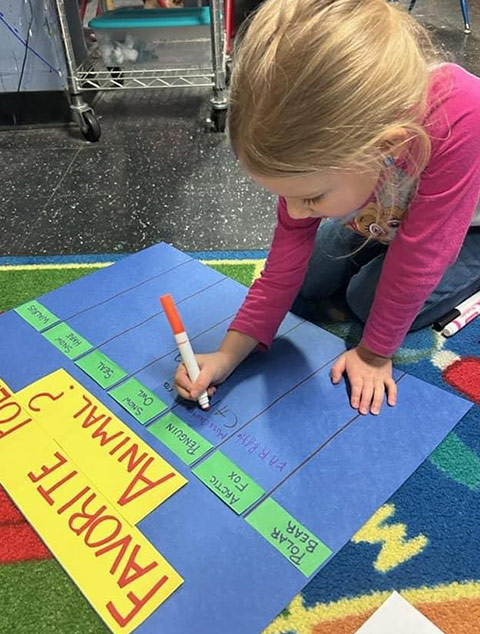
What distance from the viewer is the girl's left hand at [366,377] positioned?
27.2 inches

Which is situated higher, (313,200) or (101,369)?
(313,200)

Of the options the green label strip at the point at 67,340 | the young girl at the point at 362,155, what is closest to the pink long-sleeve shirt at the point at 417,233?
the young girl at the point at 362,155

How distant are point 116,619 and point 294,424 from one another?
0.28 m

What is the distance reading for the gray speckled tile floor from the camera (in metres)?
1.11

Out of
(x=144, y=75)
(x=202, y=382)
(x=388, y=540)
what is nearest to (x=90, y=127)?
(x=144, y=75)

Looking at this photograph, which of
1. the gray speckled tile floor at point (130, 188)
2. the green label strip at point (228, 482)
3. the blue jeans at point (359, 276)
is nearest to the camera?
the green label strip at point (228, 482)

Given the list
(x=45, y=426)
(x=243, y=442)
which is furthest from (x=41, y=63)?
(x=243, y=442)

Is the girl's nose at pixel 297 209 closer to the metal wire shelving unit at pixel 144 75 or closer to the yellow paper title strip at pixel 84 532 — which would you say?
the yellow paper title strip at pixel 84 532

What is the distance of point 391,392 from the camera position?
70 centimetres

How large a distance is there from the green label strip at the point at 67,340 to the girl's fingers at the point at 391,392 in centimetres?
40

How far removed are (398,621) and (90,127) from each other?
1.35 m

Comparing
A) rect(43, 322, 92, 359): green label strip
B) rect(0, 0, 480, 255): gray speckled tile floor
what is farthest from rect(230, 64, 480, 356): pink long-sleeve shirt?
rect(0, 0, 480, 255): gray speckled tile floor

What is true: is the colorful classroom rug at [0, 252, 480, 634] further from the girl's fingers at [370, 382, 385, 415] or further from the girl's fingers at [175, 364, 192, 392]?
the girl's fingers at [175, 364, 192, 392]

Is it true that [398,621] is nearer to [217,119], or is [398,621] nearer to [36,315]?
[36,315]
